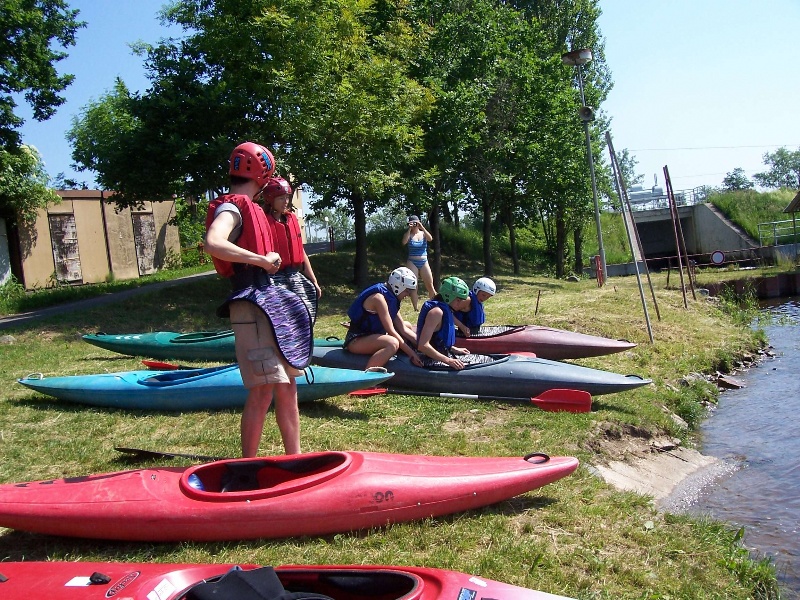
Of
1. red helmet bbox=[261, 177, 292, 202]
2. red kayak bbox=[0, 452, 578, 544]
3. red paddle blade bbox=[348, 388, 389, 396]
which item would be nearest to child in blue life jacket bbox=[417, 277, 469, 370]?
red paddle blade bbox=[348, 388, 389, 396]

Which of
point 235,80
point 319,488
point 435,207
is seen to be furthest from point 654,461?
point 435,207

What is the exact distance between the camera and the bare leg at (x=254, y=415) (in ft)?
12.7

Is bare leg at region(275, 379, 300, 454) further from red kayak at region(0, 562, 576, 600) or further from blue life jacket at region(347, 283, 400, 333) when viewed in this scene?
blue life jacket at region(347, 283, 400, 333)

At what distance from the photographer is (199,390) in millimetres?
5723

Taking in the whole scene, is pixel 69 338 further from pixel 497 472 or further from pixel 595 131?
pixel 595 131

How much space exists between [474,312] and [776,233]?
947 inches

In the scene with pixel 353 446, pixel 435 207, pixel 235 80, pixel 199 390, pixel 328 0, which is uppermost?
pixel 328 0

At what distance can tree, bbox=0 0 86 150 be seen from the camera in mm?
12812

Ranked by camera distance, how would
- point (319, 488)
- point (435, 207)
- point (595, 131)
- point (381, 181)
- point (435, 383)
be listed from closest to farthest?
point (319, 488) < point (435, 383) < point (381, 181) < point (435, 207) < point (595, 131)

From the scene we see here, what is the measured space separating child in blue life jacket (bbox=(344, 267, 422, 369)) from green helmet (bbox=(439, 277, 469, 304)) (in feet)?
1.54

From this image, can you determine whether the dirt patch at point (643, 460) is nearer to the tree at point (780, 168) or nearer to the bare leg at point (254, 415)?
the bare leg at point (254, 415)

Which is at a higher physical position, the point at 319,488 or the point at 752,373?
the point at 319,488

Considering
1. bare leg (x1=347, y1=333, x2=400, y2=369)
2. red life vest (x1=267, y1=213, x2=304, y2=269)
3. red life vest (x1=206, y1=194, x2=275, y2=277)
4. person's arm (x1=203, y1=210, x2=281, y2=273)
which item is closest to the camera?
person's arm (x1=203, y1=210, x2=281, y2=273)

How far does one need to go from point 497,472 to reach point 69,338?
27.9 ft
